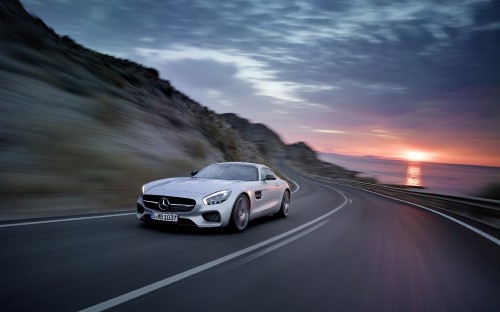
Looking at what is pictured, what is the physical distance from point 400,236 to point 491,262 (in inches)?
94.3

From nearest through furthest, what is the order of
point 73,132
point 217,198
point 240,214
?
point 217,198 < point 240,214 < point 73,132

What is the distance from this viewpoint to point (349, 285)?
4.93 m

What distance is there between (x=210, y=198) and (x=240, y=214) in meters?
0.95

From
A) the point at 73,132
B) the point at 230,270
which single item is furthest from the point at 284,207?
the point at 73,132

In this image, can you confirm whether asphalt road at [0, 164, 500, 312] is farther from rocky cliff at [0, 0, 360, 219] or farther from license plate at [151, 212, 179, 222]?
rocky cliff at [0, 0, 360, 219]

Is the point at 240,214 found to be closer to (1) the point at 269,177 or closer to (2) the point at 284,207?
(1) the point at 269,177

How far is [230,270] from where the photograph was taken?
5.25 m

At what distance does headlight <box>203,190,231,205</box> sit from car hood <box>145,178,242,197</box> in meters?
0.08

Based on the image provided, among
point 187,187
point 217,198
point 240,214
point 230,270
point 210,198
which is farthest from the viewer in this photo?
point 240,214

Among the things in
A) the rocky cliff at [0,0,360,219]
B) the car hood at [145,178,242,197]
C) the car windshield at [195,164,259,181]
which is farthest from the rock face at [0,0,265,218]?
the car windshield at [195,164,259,181]

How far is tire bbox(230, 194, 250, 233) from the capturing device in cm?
781

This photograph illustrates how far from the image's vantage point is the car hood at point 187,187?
292 inches

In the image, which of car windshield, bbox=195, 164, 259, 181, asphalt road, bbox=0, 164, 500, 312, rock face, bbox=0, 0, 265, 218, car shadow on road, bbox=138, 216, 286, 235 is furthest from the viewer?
rock face, bbox=0, 0, 265, 218

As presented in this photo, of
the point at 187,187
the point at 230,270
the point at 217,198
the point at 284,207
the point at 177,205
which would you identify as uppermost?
the point at 187,187
